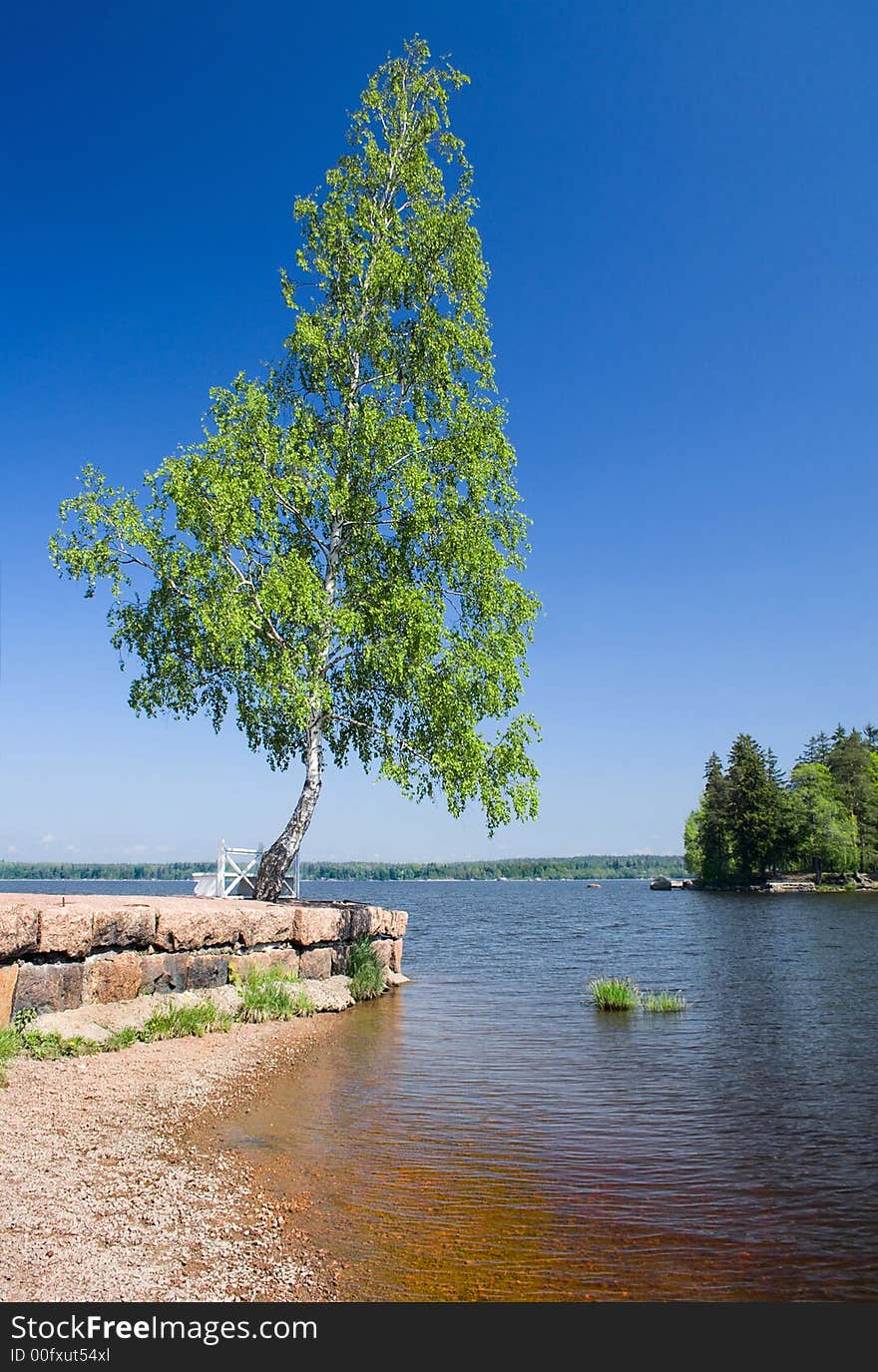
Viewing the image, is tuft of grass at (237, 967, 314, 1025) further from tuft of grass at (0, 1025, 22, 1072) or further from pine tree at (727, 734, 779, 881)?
pine tree at (727, 734, 779, 881)

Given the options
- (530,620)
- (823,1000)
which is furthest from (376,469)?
(823,1000)

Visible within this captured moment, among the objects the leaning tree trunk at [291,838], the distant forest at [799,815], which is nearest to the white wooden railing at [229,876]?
the leaning tree trunk at [291,838]

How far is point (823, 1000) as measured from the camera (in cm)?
1984

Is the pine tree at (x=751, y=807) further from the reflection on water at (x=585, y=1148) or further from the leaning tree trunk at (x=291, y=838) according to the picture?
the leaning tree trunk at (x=291, y=838)

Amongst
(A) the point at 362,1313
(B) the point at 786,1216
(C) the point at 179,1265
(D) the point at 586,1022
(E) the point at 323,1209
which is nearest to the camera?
(A) the point at 362,1313

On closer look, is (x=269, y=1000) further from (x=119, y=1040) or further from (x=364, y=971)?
(x=364, y=971)

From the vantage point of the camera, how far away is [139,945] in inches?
503

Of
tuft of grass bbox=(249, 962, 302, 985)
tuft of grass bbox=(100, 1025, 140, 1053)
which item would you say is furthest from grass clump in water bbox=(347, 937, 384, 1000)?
tuft of grass bbox=(100, 1025, 140, 1053)

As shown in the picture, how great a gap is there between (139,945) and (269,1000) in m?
2.94

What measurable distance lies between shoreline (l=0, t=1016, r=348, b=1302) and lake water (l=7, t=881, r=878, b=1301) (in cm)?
41

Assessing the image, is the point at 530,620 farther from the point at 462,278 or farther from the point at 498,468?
the point at 462,278

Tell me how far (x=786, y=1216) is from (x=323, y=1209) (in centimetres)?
378

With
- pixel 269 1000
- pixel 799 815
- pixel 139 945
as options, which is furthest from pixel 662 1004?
pixel 799 815

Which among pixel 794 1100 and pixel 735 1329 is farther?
pixel 794 1100
